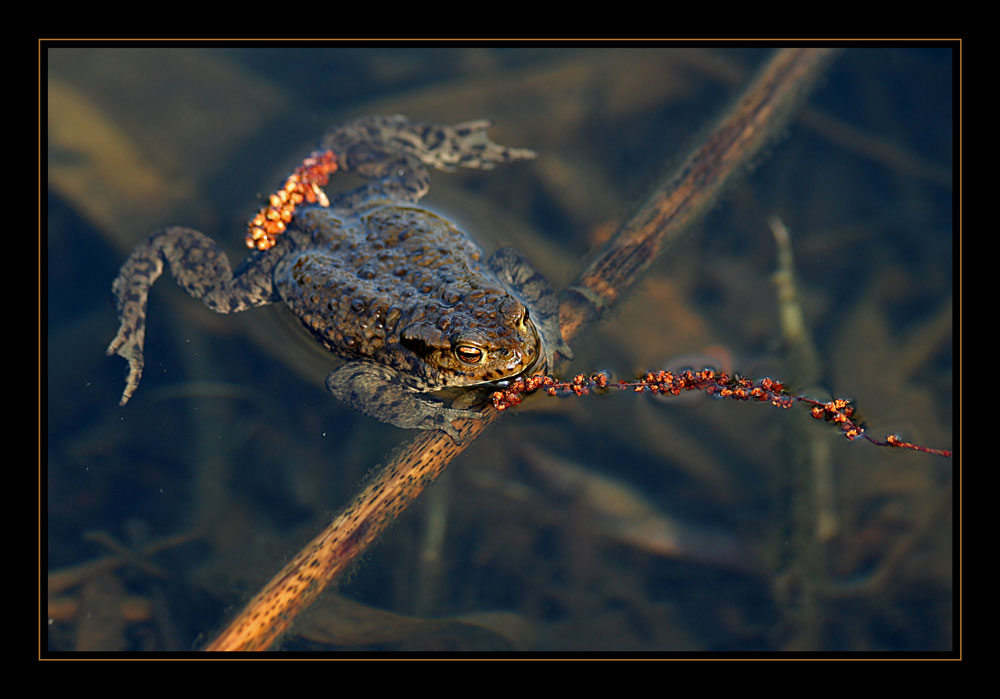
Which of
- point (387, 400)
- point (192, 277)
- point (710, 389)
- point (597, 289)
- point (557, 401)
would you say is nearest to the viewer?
point (710, 389)

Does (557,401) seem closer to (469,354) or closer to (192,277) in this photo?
(469,354)

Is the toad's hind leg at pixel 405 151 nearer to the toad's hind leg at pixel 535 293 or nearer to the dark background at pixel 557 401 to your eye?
the dark background at pixel 557 401

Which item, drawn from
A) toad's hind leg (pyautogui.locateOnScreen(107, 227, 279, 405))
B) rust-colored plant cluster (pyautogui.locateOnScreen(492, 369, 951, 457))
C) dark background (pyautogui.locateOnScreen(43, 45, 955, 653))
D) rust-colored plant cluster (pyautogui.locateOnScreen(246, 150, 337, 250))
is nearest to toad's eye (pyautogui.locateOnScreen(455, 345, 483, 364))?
rust-colored plant cluster (pyautogui.locateOnScreen(492, 369, 951, 457))

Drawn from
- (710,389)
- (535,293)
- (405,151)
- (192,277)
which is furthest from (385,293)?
(710,389)

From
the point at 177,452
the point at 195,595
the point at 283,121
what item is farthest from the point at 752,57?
the point at 195,595

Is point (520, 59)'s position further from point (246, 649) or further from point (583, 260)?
point (246, 649)

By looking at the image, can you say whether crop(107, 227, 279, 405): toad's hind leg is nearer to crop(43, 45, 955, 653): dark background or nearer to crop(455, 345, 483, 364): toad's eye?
crop(43, 45, 955, 653): dark background

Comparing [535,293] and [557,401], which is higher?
[535,293]
